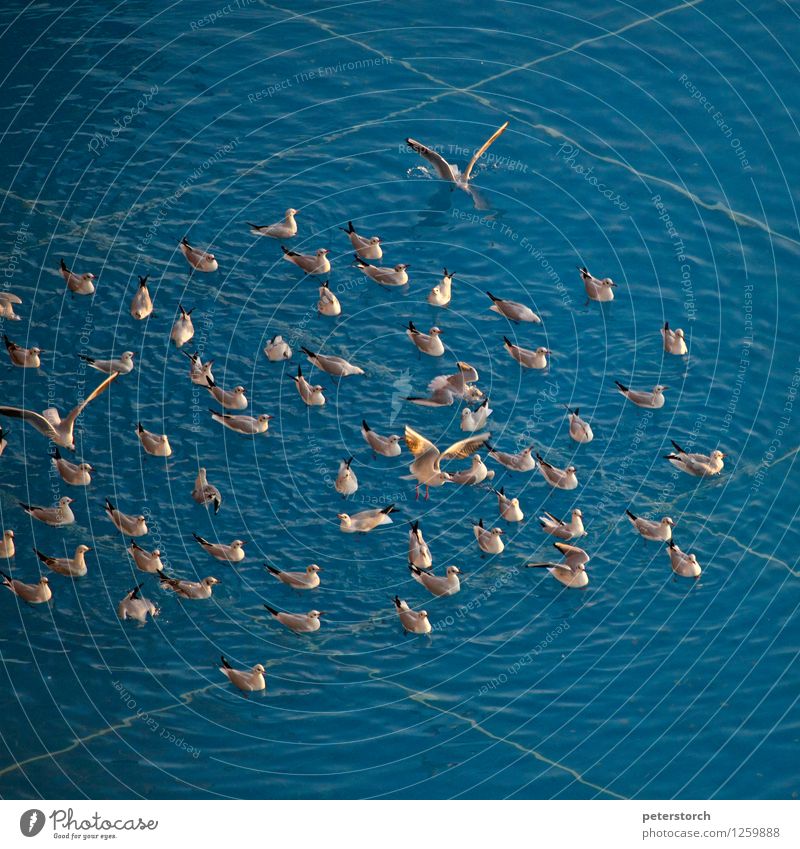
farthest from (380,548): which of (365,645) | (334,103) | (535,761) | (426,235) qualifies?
(334,103)

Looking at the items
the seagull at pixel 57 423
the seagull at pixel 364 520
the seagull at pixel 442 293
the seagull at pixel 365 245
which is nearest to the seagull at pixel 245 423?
the seagull at pixel 57 423

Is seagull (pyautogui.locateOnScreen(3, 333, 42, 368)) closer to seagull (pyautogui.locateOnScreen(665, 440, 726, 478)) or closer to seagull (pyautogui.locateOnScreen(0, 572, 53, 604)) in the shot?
seagull (pyautogui.locateOnScreen(0, 572, 53, 604))

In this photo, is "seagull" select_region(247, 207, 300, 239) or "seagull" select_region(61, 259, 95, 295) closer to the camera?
"seagull" select_region(61, 259, 95, 295)

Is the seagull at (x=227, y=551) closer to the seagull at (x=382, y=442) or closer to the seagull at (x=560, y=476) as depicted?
the seagull at (x=382, y=442)

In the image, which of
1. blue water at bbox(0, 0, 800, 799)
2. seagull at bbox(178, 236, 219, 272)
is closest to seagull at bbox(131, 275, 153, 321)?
blue water at bbox(0, 0, 800, 799)

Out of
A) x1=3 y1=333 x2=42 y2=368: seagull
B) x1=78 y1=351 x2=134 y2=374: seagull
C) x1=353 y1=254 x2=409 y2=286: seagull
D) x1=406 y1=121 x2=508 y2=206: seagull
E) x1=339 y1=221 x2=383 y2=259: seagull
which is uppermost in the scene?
x1=406 y1=121 x2=508 y2=206: seagull
